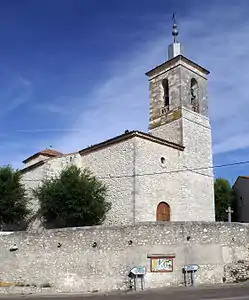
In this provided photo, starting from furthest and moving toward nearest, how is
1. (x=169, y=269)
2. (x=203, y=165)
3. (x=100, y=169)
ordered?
(x=203, y=165), (x=100, y=169), (x=169, y=269)

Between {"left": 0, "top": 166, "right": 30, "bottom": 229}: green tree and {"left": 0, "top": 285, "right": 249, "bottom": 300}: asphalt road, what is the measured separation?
9.25 m

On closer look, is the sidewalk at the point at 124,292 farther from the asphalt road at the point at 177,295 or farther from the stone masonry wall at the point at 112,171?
the stone masonry wall at the point at 112,171

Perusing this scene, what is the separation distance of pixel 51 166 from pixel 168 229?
12490mm

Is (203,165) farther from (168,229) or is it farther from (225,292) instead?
(225,292)

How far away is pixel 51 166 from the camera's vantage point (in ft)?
86.3

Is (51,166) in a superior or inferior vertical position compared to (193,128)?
inferior

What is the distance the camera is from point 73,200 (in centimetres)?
2181

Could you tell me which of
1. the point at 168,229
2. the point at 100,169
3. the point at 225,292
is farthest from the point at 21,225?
the point at 225,292

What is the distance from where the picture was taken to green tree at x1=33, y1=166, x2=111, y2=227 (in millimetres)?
21875

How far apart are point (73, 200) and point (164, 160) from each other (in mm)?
6266

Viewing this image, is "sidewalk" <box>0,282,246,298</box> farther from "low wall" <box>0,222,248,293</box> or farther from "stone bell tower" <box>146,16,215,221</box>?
"stone bell tower" <box>146,16,215,221</box>

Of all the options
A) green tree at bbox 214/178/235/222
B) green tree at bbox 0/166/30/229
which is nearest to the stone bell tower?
green tree at bbox 214/178/235/222

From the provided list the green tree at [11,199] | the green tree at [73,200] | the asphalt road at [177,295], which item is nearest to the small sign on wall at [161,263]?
the asphalt road at [177,295]

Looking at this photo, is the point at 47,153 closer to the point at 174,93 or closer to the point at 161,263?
the point at 174,93
